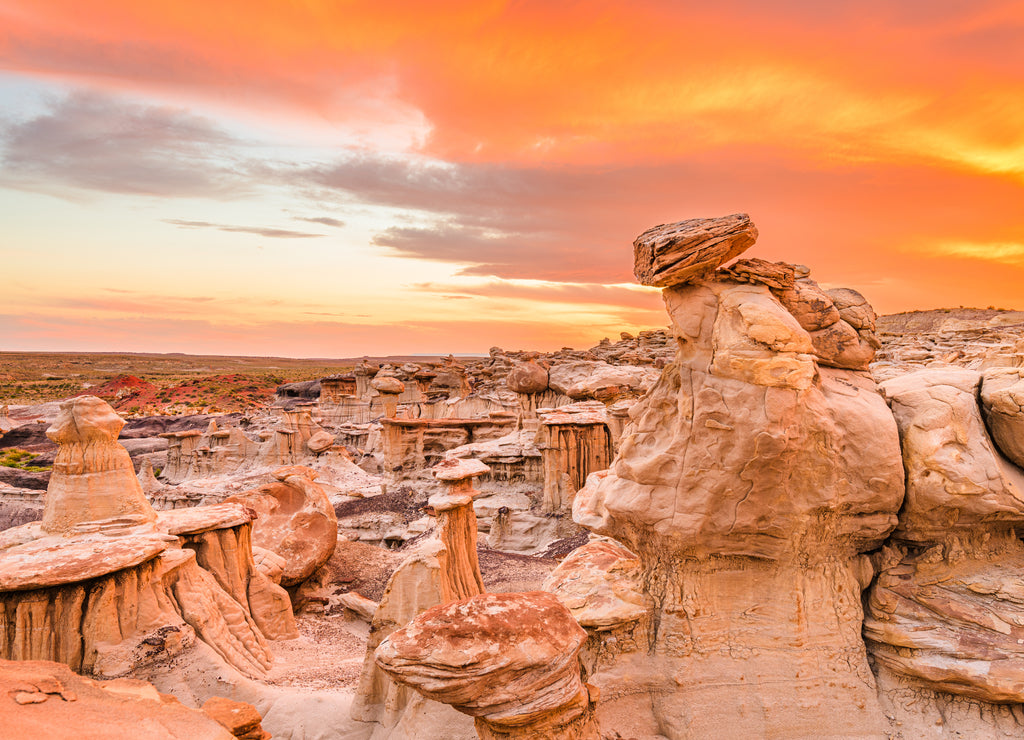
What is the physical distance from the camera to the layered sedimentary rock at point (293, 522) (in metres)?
12.7

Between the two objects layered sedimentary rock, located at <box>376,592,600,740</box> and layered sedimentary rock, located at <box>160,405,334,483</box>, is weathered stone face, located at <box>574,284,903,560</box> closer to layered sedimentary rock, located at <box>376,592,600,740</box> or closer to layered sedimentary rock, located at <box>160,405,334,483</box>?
layered sedimentary rock, located at <box>376,592,600,740</box>

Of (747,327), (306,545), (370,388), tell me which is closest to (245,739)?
(747,327)

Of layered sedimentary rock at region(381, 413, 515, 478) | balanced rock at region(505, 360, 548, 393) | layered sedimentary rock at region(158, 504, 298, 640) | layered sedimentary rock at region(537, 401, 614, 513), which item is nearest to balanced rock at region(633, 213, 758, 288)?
layered sedimentary rock at region(158, 504, 298, 640)

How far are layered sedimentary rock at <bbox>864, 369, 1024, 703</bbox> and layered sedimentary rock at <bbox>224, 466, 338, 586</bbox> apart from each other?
10942 mm

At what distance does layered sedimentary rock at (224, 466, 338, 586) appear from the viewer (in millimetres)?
12695

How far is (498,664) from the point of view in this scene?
3.96 metres

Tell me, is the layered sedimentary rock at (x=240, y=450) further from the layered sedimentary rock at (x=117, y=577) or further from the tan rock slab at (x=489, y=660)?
the tan rock slab at (x=489, y=660)

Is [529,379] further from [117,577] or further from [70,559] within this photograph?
[70,559]

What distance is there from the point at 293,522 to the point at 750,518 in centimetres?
1113

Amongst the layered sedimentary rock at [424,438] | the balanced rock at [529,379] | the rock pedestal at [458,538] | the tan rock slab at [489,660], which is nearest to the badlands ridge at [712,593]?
the tan rock slab at [489,660]

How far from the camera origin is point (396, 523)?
19172 mm

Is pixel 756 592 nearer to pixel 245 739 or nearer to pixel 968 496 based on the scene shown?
pixel 968 496

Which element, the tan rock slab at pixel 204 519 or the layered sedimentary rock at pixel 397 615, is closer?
the layered sedimentary rock at pixel 397 615

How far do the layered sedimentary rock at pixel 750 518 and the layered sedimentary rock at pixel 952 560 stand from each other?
0.84ft
